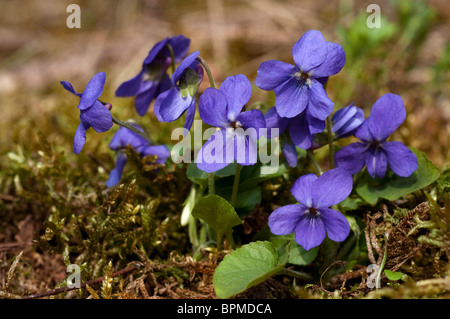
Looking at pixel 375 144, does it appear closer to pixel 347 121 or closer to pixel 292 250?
pixel 347 121

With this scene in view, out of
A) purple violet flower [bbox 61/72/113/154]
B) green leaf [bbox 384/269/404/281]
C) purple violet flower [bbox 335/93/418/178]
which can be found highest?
purple violet flower [bbox 61/72/113/154]

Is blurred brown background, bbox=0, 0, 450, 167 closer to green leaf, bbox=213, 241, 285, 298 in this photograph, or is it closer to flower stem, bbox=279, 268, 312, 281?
flower stem, bbox=279, 268, 312, 281

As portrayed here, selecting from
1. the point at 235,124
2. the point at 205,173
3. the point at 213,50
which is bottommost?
the point at 205,173

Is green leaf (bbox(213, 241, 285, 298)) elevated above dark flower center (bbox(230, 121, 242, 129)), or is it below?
below

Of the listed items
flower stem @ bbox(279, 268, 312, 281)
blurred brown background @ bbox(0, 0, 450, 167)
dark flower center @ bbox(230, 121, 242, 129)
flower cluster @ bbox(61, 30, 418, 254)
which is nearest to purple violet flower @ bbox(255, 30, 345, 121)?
flower cluster @ bbox(61, 30, 418, 254)

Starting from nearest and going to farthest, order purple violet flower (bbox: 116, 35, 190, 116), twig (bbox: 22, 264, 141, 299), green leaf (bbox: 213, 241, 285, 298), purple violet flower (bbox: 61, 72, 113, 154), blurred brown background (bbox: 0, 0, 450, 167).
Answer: green leaf (bbox: 213, 241, 285, 298) < purple violet flower (bbox: 61, 72, 113, 154) < twig (bbox: 22, 264, 141, 299) < purple violet flower (bbox: 116, 35, 190, 116) < blurred brown background (bbox: 0, 0, 450, 167)

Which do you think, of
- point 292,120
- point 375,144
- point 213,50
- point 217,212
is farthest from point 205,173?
point 213,50

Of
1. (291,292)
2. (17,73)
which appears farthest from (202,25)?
(291,292)

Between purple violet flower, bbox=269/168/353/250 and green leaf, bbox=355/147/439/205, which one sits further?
green leaf, bbox=355/147/439/205
